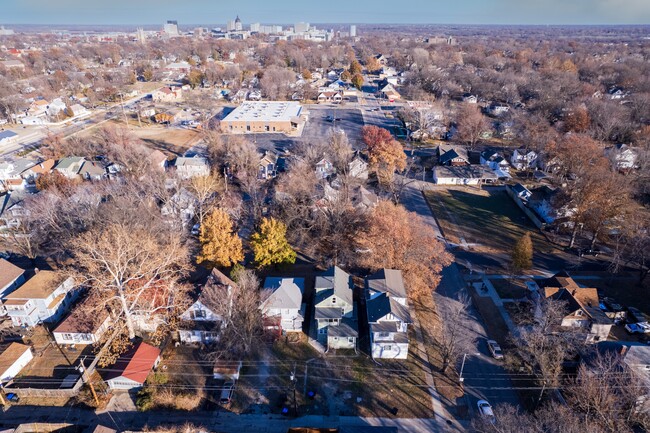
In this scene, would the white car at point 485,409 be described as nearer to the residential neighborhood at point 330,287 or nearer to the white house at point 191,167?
the residential neighborhood at point 330,287

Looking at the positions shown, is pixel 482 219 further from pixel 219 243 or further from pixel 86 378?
pixel 86 378

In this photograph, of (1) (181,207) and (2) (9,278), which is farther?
(1) (181,207)

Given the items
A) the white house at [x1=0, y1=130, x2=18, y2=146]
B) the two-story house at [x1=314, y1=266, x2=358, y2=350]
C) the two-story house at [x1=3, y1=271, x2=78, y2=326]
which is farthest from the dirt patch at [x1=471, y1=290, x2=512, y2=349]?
the white house at [x1=0, y1=130, x2=18, y2=146]

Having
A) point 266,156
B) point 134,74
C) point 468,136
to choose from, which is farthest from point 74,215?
point 134,74

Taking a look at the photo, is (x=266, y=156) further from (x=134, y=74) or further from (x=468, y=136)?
(x=134, y=74)

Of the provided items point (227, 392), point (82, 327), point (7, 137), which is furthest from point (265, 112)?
point (227, 392)

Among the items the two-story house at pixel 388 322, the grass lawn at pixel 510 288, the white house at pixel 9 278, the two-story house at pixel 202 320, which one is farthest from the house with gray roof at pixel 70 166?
the grass lawn at pixel 510 288
